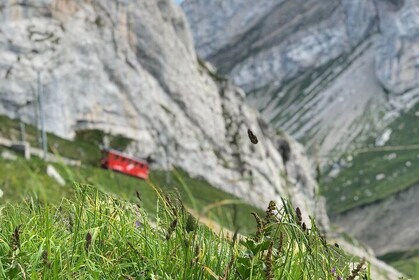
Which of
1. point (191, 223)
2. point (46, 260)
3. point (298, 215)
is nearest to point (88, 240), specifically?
point (46, 260)

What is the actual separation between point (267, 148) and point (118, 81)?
44.8 meters

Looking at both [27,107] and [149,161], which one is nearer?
[27,107]

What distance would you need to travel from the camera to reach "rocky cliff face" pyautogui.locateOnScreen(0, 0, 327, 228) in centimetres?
9512

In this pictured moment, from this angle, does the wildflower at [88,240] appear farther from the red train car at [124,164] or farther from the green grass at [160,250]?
the red train car at [124,164]

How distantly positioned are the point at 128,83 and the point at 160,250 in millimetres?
106559

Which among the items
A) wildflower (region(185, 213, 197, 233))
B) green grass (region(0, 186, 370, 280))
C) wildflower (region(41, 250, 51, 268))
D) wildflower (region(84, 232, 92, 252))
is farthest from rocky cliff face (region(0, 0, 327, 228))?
wildflower (region(41, 250, 51, 268))

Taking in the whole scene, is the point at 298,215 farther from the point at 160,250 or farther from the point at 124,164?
the point at 124,164

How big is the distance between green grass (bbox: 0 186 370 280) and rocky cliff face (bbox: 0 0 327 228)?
73.5 metres

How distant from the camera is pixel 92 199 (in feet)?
18.0

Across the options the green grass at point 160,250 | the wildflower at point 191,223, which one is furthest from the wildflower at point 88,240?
the wildflower at point 191,223

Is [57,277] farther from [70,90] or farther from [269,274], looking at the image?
[70,90]

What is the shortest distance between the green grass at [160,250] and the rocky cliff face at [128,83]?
241 feet

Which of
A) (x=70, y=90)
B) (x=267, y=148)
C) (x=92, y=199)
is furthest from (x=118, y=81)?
(x=92, y=199)

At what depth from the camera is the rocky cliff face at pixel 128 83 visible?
9512 cm
